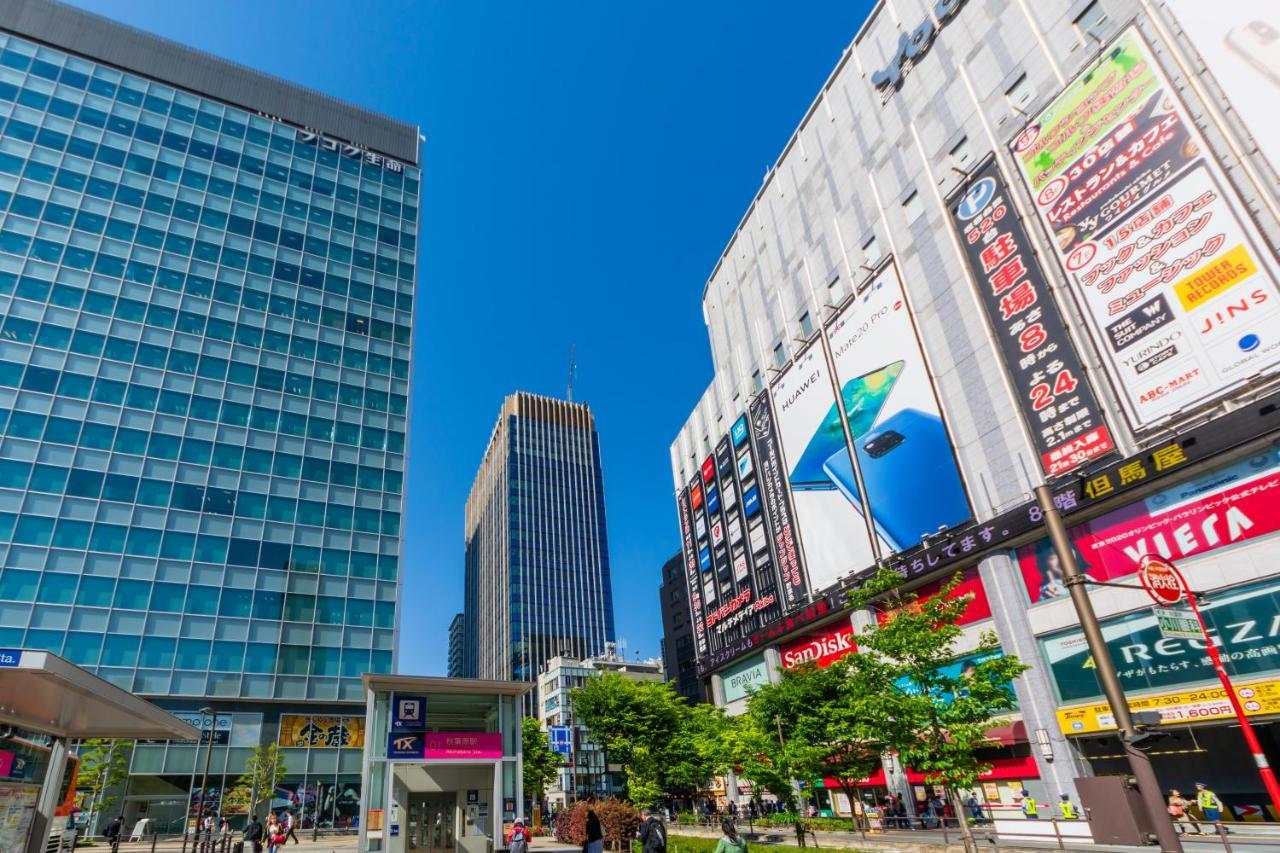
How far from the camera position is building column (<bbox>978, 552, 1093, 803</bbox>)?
29375 mm

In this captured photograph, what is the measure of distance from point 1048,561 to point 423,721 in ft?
93.0

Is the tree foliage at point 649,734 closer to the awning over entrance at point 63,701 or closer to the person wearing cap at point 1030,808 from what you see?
the person wearing cap at point 1030,808

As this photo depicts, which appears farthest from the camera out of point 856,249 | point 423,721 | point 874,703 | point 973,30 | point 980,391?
point 856,249

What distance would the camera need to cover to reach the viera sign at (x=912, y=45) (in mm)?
41719

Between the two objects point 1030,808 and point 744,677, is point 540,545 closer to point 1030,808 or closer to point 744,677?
point 744,677

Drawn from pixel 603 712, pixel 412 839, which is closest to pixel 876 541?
pixel 603 712

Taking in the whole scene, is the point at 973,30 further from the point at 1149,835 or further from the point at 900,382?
the point at 1149,835

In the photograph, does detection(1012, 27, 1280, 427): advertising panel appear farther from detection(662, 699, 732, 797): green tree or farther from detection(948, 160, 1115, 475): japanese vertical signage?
detection(662, 699, 732, 797): green tree

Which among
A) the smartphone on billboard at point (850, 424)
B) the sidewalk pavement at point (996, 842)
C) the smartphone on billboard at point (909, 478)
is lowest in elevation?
the sidewalk pavement at point (996, 842)

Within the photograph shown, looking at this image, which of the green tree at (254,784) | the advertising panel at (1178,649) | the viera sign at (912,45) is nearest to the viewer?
the advertising panel at (1178,649)

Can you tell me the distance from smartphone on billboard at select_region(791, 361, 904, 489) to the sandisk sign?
9.59 meters

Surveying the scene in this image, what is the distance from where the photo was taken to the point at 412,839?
2898cm

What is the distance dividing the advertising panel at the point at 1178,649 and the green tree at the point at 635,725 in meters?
29.8

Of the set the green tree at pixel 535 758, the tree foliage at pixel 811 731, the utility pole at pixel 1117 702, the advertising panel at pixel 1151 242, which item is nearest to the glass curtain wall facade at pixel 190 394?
the green tree at pixel 535 758
